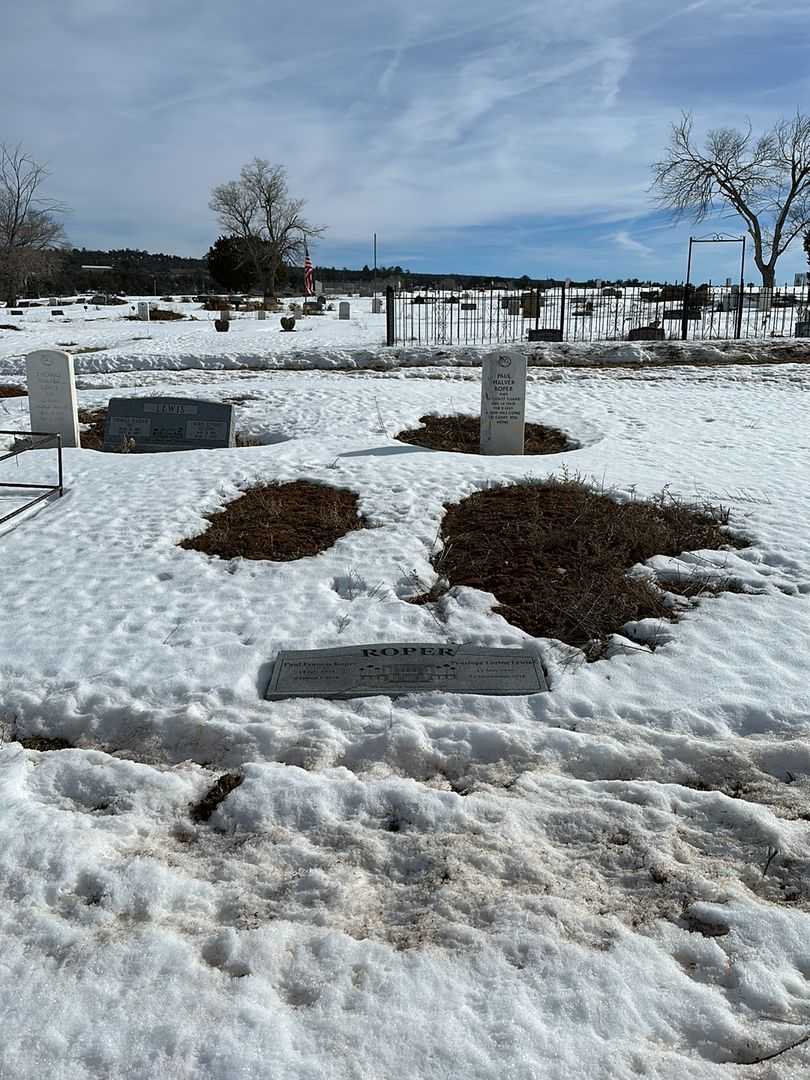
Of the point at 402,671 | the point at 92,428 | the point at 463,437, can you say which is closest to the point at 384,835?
the point at 402,671

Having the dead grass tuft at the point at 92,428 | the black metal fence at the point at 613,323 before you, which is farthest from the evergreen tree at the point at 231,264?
the dead grass tuft at the point at 92,428

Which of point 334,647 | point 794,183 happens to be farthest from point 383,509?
point 794,183

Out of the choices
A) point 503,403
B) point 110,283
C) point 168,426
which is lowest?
point 168,426

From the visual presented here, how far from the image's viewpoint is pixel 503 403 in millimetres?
9820

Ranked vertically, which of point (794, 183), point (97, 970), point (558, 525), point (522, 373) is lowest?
point (97, 970)

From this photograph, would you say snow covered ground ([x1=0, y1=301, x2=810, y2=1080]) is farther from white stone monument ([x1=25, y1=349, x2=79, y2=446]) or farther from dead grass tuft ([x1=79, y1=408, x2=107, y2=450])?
dead grass tuft ([x1=79, y1=408, x2=107, y2=450])

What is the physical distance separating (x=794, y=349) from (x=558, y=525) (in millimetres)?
18239

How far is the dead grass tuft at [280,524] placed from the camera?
6523mm

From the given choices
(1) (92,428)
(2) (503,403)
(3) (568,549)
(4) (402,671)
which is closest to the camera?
(4) (402,671)

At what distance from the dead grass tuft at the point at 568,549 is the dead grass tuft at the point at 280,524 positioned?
38.7 inches

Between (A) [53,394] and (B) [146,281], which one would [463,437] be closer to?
(A) [53,394]

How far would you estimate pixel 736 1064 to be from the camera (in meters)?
2.24

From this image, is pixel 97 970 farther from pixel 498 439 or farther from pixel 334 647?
pixel 498 439

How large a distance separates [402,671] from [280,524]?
2.82 meters
